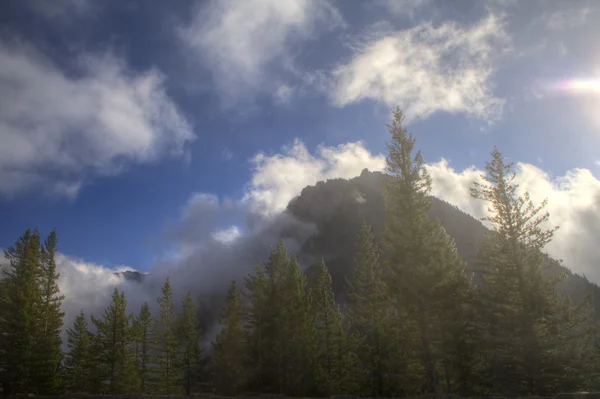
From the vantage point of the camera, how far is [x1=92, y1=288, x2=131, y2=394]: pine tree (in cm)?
4312

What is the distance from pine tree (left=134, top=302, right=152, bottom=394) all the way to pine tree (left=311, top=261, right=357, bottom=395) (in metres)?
21.8

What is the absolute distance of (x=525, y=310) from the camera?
953 inches

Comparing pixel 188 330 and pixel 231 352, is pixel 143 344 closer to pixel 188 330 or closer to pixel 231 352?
pixel 188 330

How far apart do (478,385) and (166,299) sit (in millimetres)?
41548

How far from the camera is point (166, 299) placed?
54.6 meters

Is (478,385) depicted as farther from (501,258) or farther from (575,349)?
(501,258)

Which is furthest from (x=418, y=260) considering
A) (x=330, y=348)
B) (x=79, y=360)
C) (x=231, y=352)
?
(x=79, y=360)

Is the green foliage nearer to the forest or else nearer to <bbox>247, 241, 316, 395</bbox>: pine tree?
the forest

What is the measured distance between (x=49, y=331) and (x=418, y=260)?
135 feet

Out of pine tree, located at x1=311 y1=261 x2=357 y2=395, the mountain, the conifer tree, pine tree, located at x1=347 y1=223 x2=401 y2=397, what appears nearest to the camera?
pine tree, located at x1=347 y1=223 x2=401 y2=397

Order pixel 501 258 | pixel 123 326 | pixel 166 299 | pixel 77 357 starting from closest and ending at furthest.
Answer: pixel 501 258
pixel 123 326
pixel 77 357
pixel 166 299

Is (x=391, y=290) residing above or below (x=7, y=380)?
above

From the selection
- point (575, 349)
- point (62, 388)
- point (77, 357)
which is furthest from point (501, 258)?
point (77, 357)

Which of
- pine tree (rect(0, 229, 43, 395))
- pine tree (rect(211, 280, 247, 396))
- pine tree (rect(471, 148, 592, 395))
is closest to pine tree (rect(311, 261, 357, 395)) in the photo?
pine tree (rect(211, 280, 247, 396))
